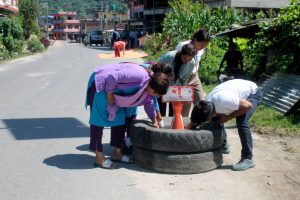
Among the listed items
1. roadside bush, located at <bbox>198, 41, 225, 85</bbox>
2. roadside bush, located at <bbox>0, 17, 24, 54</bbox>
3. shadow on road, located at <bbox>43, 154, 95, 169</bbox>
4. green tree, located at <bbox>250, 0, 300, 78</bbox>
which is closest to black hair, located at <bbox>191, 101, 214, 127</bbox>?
shadow on road, located at <bbox>43, 154, 95, 169</bbox>

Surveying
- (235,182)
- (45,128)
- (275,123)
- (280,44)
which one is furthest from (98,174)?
(280,44)

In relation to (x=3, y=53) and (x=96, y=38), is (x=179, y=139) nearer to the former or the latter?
(x=3, y=53)

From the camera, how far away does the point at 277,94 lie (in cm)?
902

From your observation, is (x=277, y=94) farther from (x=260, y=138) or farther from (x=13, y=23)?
(x=13, y=23)

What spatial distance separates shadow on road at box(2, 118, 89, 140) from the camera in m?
7.55

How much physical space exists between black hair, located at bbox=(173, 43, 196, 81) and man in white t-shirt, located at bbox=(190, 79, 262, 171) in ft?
2.37

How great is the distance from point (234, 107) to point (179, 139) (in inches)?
28.7

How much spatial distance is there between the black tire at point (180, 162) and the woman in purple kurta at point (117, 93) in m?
0.47

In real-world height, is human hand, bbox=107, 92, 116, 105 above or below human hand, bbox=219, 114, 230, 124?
above

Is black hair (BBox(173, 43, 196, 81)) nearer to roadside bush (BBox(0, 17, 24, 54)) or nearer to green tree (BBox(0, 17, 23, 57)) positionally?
green tree (BBox(0, 17, 23, 57))

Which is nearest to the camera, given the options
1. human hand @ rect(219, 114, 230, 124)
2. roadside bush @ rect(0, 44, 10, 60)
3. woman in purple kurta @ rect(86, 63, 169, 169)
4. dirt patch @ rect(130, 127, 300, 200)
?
dirt patch @ rect(130, 127, 300, 200)

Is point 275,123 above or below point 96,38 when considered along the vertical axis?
above

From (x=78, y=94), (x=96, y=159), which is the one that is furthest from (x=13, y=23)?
(x=96, y=159)

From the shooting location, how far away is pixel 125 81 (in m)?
5.30
